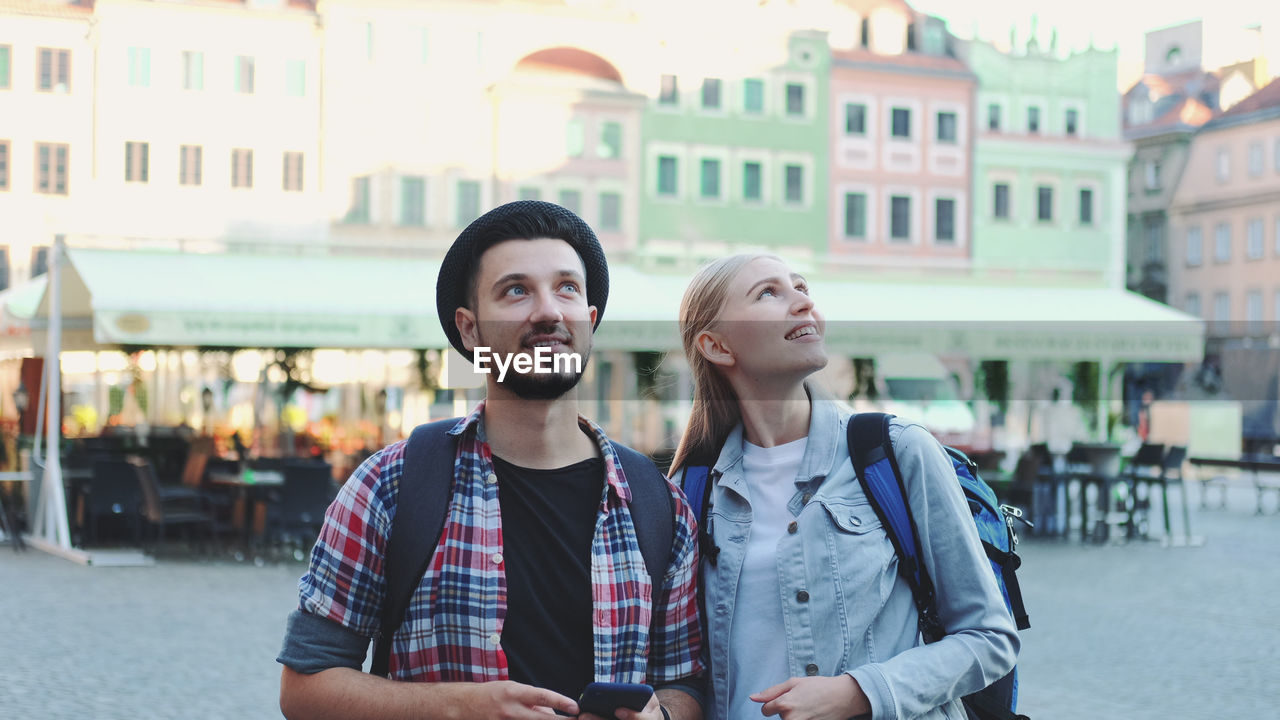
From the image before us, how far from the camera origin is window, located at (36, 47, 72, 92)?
138ft

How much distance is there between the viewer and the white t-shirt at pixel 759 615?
250cm

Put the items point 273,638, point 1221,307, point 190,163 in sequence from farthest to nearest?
1. point 1221,307
2. point 190,163
3. point 273,638

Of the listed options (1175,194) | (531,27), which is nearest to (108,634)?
(531,27)

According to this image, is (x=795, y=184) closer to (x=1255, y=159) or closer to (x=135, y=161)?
(x=135, y=161)

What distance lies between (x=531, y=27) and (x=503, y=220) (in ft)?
141

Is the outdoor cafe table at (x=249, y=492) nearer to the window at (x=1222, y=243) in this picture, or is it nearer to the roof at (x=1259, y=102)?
the window at (x=1222, y=243)

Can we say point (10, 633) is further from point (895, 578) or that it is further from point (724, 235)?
point (724, 235)

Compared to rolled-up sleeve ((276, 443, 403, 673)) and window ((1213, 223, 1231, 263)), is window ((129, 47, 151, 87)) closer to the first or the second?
window ((1213, 223, 1231, 263))

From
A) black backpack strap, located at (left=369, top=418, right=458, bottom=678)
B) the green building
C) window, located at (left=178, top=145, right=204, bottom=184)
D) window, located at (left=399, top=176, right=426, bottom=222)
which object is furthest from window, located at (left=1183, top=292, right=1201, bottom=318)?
black backpack strap, located at (left=369, top=418, right=458, bottom=678)

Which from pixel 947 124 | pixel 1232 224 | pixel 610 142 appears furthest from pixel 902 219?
pixel 1232 224

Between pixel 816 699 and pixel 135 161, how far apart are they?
41.4 metres

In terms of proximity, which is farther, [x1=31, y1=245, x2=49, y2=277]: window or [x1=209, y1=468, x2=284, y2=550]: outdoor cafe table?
[x1=31, y1=245, x2=49, y2=277]: window

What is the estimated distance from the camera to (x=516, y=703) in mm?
2057

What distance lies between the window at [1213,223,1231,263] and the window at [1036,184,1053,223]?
1226 cm
